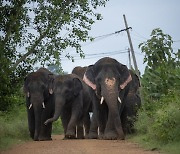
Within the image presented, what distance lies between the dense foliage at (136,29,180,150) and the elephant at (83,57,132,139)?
828 millimetres

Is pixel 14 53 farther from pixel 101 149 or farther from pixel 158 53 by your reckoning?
pixel 158 53

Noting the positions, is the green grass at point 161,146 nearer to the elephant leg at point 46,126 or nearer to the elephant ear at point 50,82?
the elephant leg at point 46,126

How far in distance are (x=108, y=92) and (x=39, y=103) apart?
3.57 m

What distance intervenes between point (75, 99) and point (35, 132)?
6.95ft

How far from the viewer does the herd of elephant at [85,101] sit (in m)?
15.9

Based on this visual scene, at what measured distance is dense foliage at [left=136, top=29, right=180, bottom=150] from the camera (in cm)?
1174

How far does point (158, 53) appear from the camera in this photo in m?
24.2

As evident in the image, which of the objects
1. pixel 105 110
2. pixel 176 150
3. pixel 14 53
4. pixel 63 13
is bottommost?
pixel 176 150

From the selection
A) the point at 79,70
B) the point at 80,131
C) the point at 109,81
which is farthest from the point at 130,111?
the point at 79,70

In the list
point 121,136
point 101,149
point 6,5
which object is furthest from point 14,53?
point 121,136

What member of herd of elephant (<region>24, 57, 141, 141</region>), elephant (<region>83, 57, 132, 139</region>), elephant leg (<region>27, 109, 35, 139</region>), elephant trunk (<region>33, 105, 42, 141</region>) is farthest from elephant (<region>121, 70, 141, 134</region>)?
elephant leg (<region>27, 109, 35, 139</region>)

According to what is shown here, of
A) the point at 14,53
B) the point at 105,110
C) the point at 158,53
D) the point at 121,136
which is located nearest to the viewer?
the point at 14,53

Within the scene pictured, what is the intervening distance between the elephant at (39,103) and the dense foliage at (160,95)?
3755mm

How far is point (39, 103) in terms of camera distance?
60.0 feet
